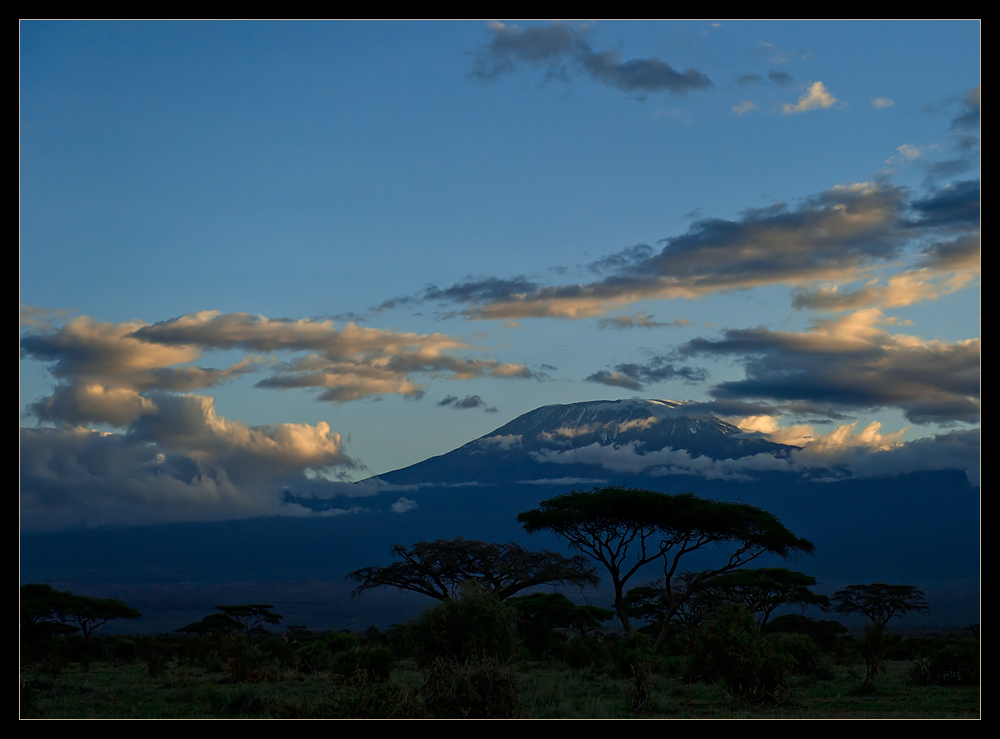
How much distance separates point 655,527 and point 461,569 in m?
8.05

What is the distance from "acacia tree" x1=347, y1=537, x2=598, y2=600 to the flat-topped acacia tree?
2.02 m

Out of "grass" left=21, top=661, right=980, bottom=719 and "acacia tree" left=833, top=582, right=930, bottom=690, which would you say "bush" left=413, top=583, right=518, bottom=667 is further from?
"acacia tree" left=833, top=582, right=930, bottom=690

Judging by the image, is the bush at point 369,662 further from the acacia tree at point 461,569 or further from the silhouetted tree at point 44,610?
the silhouetted tree at point 44,610

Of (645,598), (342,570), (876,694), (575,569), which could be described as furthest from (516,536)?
(876,694)

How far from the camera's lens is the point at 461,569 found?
3350 centimetres

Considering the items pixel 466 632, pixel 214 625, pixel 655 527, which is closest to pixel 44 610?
pixel 214 625

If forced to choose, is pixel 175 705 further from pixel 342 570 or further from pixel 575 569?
pixel 342 570

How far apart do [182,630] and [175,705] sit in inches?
1369

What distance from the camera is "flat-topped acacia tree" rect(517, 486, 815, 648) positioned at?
3341 centimetres

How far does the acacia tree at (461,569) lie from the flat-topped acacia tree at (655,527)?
202cm

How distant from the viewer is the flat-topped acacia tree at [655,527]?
33406 millimetres

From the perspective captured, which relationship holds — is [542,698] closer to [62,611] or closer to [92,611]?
[62,611]

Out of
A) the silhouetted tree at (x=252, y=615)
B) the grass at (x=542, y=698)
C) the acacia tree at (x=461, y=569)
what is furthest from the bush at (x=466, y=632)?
the silhouetted tree at (x=252, y=615)
